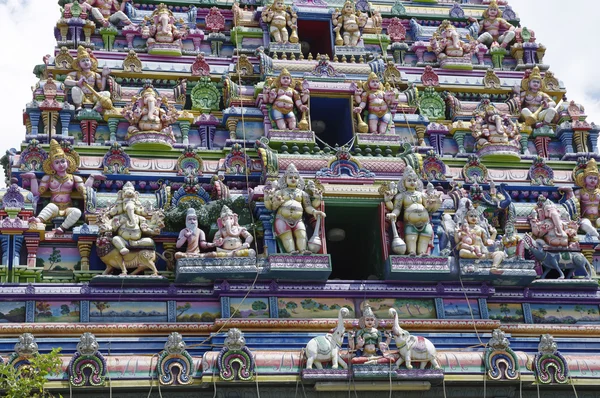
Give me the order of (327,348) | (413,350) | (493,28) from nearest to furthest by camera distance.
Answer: (327,348)
(413,350)
(493,28)

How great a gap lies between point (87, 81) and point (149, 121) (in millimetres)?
2615


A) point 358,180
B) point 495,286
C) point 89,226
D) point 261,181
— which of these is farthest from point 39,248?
point 495,286

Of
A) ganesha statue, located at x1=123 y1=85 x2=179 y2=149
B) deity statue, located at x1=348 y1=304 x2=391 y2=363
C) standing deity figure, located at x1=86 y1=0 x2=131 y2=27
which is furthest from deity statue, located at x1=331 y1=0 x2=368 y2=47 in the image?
deity statue, located at x1=348 y1=304 x2=391 y2=363

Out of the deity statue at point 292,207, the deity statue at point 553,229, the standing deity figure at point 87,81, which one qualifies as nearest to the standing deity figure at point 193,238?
the deity statue at point 292,207

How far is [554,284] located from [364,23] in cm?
1105

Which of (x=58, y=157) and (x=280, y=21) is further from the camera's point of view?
(x=280, y=21)

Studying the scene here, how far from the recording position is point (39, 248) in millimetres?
33562

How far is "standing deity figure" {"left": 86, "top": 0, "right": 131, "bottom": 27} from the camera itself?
132 ft

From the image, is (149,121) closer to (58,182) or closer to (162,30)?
(58,182)

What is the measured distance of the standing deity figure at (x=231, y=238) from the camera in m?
32.6

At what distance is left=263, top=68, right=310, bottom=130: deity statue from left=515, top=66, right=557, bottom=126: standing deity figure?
7.07 meters

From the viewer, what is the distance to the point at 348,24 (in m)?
40.7

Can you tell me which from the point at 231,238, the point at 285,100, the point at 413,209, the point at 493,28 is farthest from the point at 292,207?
the point at 493,28

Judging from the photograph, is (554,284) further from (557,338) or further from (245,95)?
(245,95)
